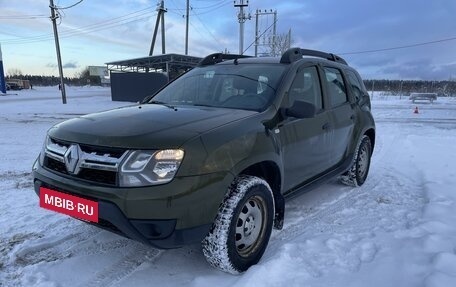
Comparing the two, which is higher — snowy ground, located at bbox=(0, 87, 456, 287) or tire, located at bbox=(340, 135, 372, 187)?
tire, located at bbox=(340, 135, 372, 187)

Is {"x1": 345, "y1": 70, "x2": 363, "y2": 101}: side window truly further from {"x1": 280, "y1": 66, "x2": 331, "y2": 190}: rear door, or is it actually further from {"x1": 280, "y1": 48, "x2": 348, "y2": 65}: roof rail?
{"x1": 280, "y1": 66, "x2": 331, "y2": 190}: rear door

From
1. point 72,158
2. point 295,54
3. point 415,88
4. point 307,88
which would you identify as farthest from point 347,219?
point 415,88

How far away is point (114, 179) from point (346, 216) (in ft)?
9.39

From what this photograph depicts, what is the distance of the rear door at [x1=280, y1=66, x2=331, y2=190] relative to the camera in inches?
150

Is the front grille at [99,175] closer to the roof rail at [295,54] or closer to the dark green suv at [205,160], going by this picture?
the dark green suv at [205,160]

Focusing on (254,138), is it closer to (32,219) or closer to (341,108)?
(341,108)

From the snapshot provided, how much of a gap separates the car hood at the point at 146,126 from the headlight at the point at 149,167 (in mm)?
49

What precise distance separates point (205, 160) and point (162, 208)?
436mm

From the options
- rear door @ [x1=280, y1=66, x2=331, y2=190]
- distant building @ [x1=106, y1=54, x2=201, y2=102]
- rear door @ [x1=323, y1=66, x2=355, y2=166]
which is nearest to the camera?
rear door @ [x1=280, y1=66, x2=331, y2=190]

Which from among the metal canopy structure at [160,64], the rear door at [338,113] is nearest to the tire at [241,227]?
the rear door at [338,113]

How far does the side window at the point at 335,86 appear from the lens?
4.86 m

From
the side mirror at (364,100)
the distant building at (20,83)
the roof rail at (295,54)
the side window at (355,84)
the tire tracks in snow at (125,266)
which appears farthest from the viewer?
the distant building at (20,83)

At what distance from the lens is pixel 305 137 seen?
13.3 ft

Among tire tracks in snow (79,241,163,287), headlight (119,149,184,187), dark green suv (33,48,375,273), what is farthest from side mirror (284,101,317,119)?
tire tracks in snow (79,241,163,287)
